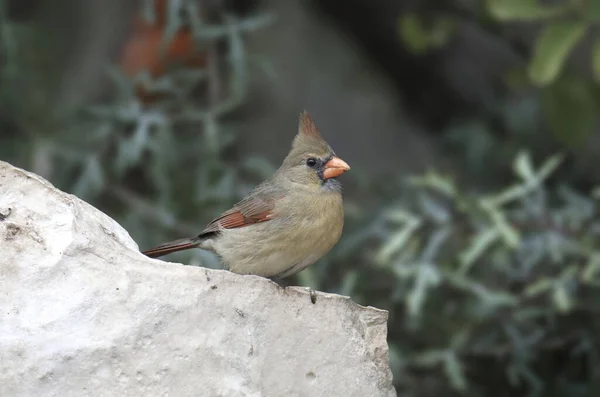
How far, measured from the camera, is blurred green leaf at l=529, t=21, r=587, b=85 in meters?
4.95

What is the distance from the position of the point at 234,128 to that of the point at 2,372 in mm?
3536

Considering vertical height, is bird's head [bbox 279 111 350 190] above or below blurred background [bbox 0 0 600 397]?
below

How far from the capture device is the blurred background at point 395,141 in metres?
5.21

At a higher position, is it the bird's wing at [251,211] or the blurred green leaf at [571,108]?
the blurred green leaf at [571,108]

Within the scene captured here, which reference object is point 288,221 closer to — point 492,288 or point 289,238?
point 289,238

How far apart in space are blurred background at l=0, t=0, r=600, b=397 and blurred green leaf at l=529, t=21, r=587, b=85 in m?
0.01

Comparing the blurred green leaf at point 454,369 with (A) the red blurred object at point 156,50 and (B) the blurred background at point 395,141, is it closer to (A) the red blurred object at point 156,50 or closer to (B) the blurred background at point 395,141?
(B) the blurred background at point 395,141

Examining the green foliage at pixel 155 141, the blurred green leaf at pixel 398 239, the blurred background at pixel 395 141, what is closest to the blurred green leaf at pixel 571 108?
the blurred background at pixel 395 141

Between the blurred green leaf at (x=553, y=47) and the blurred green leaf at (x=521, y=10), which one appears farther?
the blurred green leaf at (x=521, y=10)

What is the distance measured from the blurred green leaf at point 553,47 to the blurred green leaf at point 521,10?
0.07 meters

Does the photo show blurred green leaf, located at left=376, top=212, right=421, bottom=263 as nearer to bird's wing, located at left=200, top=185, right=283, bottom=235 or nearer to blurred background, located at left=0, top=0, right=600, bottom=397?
blurred background, located at left=0, top=0, right=600, bottom=397

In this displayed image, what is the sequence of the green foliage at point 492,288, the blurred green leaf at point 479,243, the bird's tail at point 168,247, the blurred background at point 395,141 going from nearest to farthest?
the bird's tail at point 168,247, the blurred green leaf at point 479,243, the green foliage at point 492,288, the blurred background at point 395,141

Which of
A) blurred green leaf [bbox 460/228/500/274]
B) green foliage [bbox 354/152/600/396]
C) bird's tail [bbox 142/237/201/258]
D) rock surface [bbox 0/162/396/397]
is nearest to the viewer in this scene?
rock surface [bbox 0/162/396/397]

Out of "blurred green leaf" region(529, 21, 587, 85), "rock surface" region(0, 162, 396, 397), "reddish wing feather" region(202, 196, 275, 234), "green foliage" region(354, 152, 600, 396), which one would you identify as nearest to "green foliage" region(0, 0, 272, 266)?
"green foliage" region(354, 152, 600, 396)
